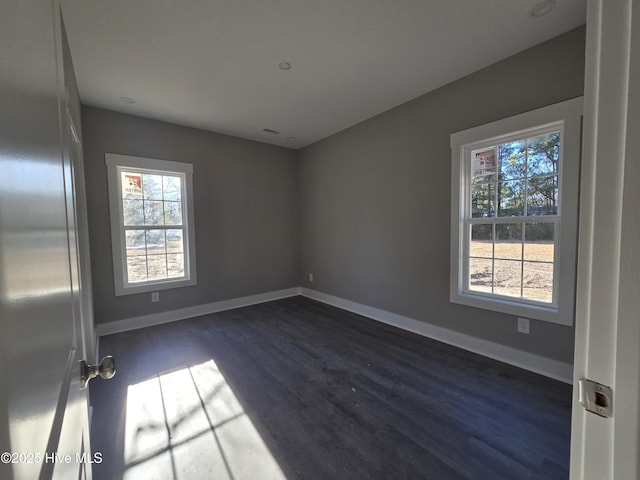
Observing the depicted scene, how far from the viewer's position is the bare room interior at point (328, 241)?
0.51 m

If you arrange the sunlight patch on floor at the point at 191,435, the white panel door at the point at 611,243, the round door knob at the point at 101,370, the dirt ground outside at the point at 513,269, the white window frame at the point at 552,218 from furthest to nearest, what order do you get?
the dirt ground outside at the point at 513,269 → the white window frame at the point at 552,218 → the sunlight patch on floor at the point at 191,435 → the round door knob at the point at 101,370 → the white panel door at the point at 611,243

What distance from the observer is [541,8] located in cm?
184

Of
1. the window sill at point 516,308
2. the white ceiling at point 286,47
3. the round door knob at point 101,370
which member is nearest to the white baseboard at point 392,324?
the window sill at point 516,308

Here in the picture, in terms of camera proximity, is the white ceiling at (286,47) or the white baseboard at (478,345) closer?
the white ceiling at (286,47)

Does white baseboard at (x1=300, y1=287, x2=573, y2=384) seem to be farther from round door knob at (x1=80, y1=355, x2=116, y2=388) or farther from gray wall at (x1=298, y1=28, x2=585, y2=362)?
round door knob at (x1=80, y1=355, x2=116, y2=388)

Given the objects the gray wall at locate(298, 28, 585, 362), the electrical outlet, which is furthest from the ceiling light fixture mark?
the electrical outlet

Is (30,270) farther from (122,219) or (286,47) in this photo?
(122,219)

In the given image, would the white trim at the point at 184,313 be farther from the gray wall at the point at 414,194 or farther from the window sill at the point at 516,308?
the window sill at the point at 516,308

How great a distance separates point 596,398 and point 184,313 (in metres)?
4.16

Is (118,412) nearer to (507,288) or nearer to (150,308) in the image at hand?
(150,308)

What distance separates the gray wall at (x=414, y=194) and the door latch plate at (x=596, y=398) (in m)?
2.17

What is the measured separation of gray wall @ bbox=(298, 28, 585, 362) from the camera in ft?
7.36

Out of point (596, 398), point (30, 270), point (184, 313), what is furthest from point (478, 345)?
point (184, 313)

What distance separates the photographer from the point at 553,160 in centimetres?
224
